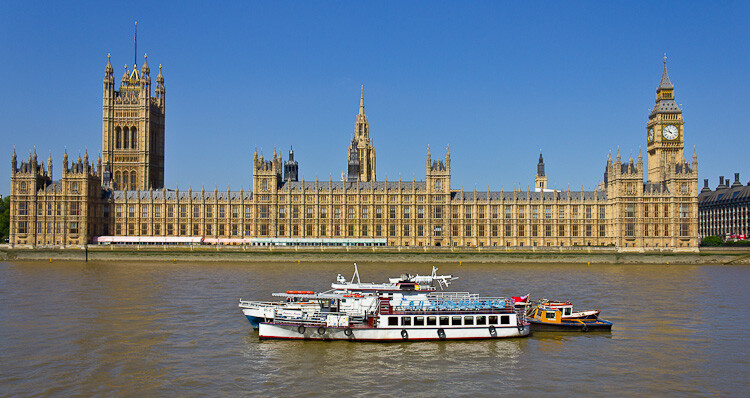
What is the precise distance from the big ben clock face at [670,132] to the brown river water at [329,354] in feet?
214

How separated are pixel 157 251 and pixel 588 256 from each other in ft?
210

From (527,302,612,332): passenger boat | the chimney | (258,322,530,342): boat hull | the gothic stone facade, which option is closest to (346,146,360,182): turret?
(527,302,612,332): passenger boat

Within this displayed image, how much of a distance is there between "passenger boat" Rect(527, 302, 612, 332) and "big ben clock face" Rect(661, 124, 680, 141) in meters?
85.8

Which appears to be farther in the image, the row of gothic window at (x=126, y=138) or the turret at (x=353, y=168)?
the row of gothic window at (x=126, y=138)

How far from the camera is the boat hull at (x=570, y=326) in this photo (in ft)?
139

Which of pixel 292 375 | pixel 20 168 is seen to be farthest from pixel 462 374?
pixel 20 168

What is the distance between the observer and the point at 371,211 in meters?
116

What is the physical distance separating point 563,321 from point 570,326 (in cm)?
60

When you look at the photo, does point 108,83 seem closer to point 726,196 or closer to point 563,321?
point 563,321

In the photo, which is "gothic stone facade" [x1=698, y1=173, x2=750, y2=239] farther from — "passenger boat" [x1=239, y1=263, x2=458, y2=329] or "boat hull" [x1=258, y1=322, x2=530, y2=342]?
"boat hull" [x1=258, y1=322, x2=530, y2=342]

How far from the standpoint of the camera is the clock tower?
119875 millimetres

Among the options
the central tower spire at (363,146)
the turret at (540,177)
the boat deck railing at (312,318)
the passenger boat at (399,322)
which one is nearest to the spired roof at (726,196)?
the turret at (540,177)

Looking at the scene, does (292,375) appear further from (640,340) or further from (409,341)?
(640,340)

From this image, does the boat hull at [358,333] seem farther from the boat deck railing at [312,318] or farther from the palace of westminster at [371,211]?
the palace of westminster at [371,211]
